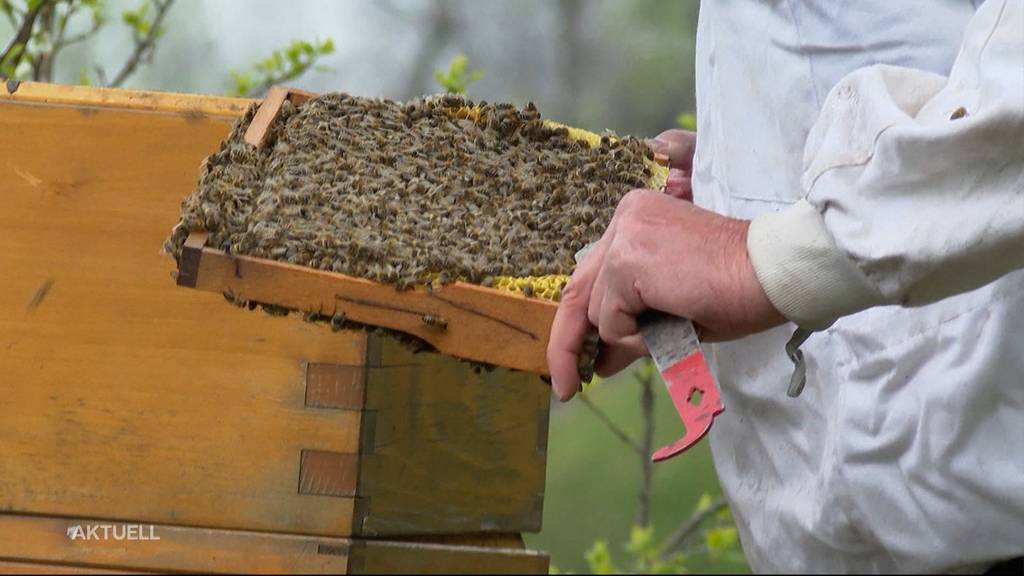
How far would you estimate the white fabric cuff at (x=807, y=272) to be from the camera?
1029 millimetres

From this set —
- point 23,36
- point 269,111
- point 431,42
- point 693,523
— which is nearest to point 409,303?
point 269,111

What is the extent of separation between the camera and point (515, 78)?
3.54 meters

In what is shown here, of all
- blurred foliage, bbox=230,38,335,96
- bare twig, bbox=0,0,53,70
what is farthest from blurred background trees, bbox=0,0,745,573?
bare twig, bbox=0,0,53,70

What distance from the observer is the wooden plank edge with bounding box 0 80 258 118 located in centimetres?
163

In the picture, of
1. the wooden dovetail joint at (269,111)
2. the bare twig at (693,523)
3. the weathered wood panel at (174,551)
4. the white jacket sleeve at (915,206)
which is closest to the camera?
the white jacket sleeve at (915,206)

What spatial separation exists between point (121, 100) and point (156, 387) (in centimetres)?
37

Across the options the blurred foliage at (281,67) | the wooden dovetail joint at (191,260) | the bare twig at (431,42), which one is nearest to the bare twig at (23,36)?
the blurred foliage at (281,67)

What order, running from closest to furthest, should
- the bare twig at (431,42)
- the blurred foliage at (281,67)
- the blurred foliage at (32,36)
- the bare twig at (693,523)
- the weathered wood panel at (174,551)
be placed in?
the weathered wood panel at (174,551)
the blurred foliage at (32,36)
the blurred foliage at (281,67)
the bare twig at (693,523)
the bare twig at (431,42)

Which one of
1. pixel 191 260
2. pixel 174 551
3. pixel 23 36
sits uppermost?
pixel 23 36

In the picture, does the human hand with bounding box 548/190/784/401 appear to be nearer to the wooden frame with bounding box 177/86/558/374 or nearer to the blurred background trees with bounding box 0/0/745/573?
the wooden frame with bounding box 177/86/558/374

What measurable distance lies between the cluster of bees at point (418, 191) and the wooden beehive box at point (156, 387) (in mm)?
271

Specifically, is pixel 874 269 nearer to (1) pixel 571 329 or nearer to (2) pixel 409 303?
(1) pixel 571 329

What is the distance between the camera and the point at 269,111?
1.45m

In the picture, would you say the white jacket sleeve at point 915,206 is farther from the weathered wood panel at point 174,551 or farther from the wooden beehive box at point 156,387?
the weathered wood panel at point 174,551
